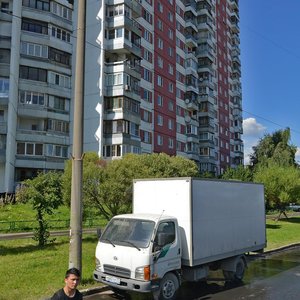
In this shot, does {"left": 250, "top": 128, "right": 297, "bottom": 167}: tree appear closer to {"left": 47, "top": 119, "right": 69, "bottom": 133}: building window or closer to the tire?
{"left": 47, "top": 119, "right": 69, "bottom": 133}: building window

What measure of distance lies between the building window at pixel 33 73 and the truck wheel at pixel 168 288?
35902mm

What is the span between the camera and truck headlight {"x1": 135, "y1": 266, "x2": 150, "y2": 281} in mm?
9531

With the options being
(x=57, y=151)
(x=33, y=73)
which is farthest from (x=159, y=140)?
(x=33, y=73)

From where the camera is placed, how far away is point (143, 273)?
956cm

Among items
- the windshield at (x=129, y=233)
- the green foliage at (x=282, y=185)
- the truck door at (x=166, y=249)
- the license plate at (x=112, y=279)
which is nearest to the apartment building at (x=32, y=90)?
the green foliage at (x=282, y=185)

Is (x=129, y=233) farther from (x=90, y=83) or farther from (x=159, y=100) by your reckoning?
(x=159, y=100)

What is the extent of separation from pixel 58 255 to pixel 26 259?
1342 mm

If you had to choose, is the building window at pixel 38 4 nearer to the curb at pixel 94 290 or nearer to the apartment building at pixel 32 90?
the apartment building at pixel 32 90

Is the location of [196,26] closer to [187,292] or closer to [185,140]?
[185,140]

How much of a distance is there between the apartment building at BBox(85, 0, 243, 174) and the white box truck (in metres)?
30.7

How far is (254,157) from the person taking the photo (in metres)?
80.1

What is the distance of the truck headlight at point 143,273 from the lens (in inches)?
375

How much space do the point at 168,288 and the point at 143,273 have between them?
1031 mm

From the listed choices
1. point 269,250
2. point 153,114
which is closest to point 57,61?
point 153,114
